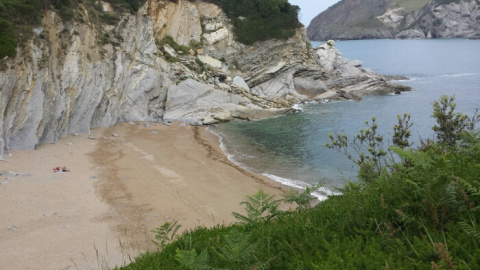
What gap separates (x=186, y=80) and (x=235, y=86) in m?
6.58

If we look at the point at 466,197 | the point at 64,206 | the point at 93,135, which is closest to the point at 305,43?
the point at 93,135

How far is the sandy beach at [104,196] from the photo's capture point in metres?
10.9

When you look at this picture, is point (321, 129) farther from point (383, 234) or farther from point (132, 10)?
point (383, 234)

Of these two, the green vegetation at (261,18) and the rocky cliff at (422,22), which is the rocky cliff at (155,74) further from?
the rocky cliff at (422,22)

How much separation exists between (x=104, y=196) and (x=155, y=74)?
22.5 m

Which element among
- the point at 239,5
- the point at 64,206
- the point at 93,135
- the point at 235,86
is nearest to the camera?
the point at 64,206

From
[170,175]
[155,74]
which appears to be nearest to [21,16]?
[170,175]

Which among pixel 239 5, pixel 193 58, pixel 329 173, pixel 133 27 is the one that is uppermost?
pixel 239 5

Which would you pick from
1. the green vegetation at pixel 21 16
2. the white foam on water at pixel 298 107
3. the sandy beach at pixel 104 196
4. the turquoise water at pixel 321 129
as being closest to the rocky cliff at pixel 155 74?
the green vegetation at pixel 21 16

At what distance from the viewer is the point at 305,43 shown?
5125cm

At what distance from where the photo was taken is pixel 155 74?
3619cm

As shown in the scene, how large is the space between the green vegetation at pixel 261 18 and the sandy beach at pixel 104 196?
2819 cm

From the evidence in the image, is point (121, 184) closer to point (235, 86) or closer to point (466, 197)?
point (466, 197)

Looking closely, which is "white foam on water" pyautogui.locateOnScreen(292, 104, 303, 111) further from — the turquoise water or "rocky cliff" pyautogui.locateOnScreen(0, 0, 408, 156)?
"rocky cliff" pyautogui.locateOnScreen(0, 0, 408, 156)
